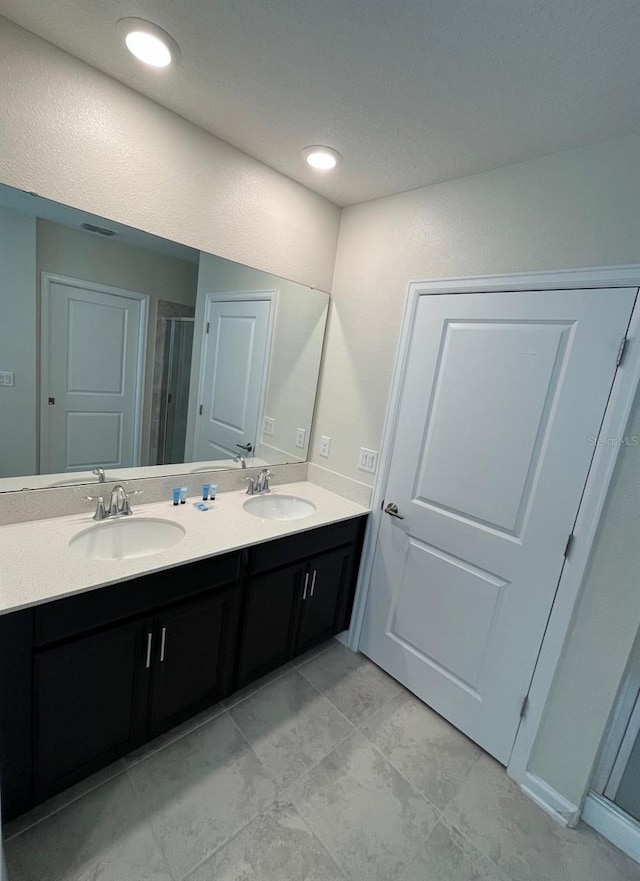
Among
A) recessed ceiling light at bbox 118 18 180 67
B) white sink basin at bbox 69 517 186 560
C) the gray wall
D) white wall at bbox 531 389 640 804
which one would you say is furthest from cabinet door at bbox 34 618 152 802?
recessed ceiling light at bbox 118 18 180 67

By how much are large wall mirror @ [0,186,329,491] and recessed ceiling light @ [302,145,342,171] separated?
0.52 metres

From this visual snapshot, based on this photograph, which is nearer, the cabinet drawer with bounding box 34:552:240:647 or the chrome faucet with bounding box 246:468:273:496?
the cabinet drawer with bounding box 34:552:240:647

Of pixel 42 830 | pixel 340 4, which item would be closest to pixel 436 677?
pixel 42 830

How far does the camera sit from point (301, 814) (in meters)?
1.39

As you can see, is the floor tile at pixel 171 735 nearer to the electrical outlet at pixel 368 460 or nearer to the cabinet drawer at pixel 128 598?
the cabinet drawer at pixel 128 598

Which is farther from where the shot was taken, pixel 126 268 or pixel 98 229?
pixel 126 268

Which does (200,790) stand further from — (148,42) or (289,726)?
(148,42)

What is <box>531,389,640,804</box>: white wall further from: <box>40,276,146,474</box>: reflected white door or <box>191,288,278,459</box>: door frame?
<box>40,276,146,474</box>: reflected white door

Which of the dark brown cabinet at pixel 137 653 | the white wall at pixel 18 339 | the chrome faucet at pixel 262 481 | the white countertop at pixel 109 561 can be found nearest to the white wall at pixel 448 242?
the chrome faucet at pixel 262 481

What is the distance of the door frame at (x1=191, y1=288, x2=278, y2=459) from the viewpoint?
1.91m

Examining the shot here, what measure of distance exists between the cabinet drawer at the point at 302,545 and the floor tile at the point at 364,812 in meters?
0.80

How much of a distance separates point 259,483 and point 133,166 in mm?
1485

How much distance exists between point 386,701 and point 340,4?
257cm

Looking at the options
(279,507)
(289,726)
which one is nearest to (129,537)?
(279,507)
